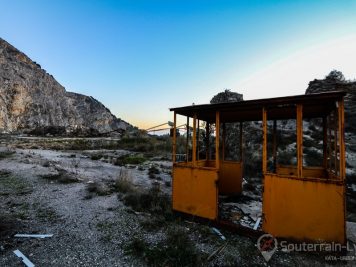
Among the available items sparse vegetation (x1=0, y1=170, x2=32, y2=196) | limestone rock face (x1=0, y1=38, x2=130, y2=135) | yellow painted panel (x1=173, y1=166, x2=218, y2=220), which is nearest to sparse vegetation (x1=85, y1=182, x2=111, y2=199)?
sparse vegetation (x1=0, y1=170, x2=32, y2=196)

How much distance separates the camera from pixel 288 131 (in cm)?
2028

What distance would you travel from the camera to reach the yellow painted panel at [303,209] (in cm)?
435

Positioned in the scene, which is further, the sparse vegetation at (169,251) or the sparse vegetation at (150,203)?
the sparse vegetation at (150,203)

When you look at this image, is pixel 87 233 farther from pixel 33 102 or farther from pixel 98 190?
pixel 33 102

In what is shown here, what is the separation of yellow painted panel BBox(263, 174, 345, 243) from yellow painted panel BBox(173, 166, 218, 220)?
1278 mm

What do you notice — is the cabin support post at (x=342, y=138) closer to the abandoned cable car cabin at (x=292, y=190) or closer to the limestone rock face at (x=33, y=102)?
the abandoned cable car cabin at (x=292, y=190)

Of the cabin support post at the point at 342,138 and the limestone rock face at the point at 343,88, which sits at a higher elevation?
the limestone rock face at the point at 343,88

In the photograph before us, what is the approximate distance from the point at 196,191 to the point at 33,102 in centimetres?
8269

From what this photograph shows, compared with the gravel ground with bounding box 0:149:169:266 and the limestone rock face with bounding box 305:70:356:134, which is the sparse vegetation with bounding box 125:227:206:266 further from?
the limestone rock face with bounding box 305:70:356:134

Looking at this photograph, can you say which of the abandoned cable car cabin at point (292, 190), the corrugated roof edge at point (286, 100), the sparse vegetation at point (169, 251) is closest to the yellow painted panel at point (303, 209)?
the abandoned cable car cabin at point (292, 190)

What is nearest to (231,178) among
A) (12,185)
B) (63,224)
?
(63,224)

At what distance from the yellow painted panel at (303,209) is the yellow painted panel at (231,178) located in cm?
350

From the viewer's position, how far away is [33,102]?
7219 cm

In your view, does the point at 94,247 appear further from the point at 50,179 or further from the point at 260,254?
the point at 50,179
